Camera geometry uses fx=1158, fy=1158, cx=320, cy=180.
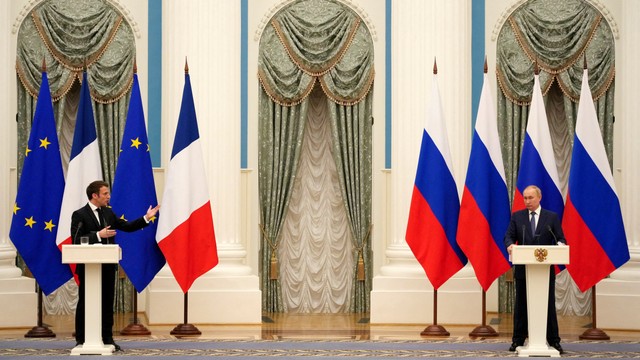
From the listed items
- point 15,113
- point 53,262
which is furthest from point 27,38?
point 53,262

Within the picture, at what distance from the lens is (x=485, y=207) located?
11.2 metres

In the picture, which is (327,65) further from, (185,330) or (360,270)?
(185,330)

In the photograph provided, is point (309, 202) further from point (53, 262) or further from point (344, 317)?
point (53, 262)

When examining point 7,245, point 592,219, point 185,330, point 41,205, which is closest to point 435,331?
point 592,219

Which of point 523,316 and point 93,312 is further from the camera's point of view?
point 523,316

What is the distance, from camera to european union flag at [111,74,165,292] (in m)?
11.3

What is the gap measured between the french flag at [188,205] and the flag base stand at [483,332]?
264 centimetres

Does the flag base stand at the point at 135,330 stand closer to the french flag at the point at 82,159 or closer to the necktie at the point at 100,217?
the french flag at the point at 82,159

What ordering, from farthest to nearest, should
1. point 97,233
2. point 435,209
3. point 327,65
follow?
point 327,65 < point 435,209 < point 97,233

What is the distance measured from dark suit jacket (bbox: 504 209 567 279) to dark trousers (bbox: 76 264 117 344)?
3344 mm

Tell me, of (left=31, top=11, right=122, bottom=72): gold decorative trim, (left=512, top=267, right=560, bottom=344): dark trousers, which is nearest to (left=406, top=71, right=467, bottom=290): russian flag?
(left=512, top=267, right=560, bottom=344): dark trousers

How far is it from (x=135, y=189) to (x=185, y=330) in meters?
1.46

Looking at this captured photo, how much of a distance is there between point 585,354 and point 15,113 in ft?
23.4

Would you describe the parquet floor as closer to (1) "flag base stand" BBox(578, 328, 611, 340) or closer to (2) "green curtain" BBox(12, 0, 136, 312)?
(1) "flag base stand" BBox(578, 328, 611, 340)
